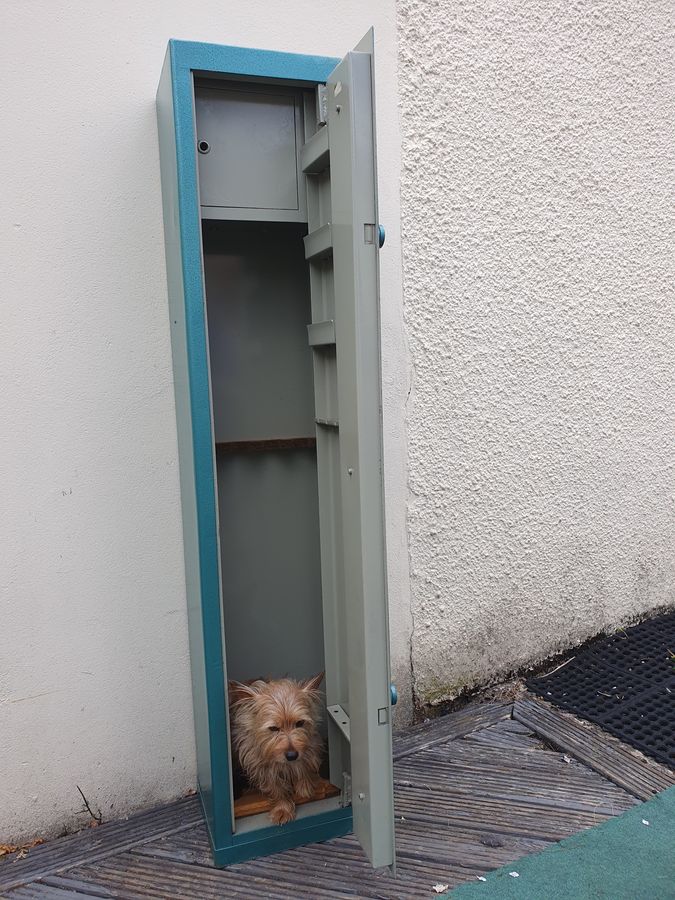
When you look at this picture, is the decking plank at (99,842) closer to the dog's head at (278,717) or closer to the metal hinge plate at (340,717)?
the dog's head at (278,717)

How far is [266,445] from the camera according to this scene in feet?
7.30

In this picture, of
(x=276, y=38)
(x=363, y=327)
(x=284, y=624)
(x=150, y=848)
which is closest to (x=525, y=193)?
(x=276, y=38)

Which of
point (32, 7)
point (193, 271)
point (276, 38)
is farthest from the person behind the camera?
point (276, 38)

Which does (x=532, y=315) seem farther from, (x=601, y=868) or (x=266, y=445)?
(x=601, y=868)

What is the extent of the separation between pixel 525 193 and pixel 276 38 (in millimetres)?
1049

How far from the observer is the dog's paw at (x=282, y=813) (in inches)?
78.7

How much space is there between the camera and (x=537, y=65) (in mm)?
2643

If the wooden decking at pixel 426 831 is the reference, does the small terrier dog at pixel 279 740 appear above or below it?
above

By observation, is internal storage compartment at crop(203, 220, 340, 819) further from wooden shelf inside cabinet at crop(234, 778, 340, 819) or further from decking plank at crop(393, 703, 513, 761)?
decking plank at crop(393, 703, 513, 761)

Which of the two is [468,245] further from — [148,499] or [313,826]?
[313,826]

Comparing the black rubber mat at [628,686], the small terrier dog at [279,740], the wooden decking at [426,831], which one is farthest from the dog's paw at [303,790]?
the black rubber mat at [628,686]

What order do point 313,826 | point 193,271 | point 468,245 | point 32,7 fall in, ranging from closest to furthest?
point 193,271
point 32,7
point 313,826
point 468,245

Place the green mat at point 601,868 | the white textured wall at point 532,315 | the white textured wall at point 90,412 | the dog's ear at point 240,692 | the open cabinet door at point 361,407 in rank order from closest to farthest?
the open cabinet door at point 361,407 → the green mat at point 601,868 → the white textured wall at point 90,412 → the dog's ear at point 240,692 → the white textured wall at point 532,315

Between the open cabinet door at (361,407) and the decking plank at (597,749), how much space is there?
39.0 inches
